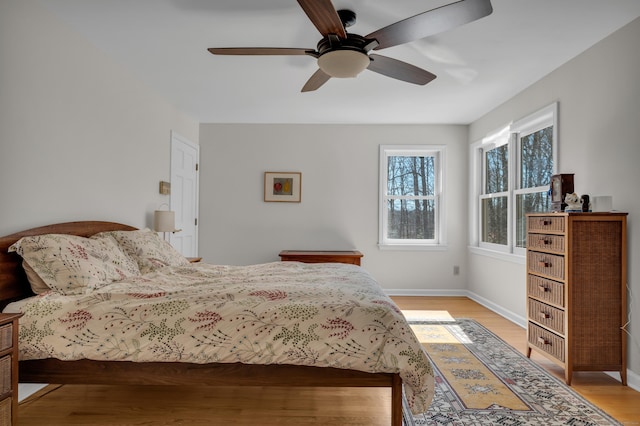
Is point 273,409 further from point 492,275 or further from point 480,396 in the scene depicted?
point 492,275

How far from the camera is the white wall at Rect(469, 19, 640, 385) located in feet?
8.46

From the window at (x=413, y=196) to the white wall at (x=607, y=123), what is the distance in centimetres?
192

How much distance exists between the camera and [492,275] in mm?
4695

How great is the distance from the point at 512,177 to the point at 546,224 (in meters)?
1.58

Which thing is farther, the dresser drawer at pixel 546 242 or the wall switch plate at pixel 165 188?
the wall switch plate at pixel 165 188

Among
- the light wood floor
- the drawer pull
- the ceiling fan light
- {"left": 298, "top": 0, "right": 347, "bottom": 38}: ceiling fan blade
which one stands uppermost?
{"left": 298, "top": 0, "right": 347, "bottom": 38}: ceiling fan blade

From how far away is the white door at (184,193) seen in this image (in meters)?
4.65

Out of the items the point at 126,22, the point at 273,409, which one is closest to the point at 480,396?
the point at 273,409

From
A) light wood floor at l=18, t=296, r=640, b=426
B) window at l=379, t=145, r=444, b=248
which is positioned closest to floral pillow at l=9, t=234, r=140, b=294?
light wood floor at l=18, t=296, r=640, b=426

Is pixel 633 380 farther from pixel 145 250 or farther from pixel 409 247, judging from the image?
pixel 145 250

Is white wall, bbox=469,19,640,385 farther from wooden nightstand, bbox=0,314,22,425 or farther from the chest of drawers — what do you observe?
wooden nightstand, bbox=0,314,22,425

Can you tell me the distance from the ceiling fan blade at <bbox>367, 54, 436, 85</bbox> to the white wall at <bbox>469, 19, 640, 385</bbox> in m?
1.36

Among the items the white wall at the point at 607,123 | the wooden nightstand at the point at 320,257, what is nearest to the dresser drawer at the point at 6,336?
the wooden nightstand at the point at 320,257

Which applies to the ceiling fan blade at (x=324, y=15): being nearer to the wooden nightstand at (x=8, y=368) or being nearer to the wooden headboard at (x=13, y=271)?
the wooden nightstand at (x=8, y=368)
